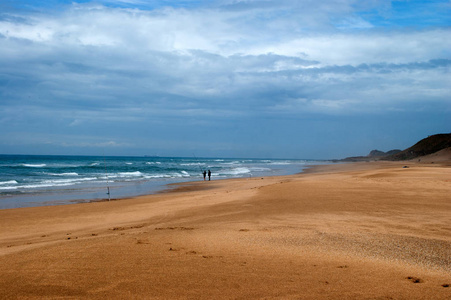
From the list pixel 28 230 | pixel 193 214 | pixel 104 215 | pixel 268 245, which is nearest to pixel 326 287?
pixel 268 245

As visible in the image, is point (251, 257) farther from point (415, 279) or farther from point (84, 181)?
point (84, 181)

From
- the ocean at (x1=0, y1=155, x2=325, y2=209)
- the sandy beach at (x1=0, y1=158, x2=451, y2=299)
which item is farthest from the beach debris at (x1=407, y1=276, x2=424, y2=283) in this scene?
the ocean at (x1=0, y1=155, x2=325, y2=209)

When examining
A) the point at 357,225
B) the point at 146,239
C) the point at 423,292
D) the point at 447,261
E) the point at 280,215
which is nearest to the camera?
the point at 423,292

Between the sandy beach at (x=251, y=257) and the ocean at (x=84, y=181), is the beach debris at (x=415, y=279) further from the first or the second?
the ocean at (x=84, y=181)

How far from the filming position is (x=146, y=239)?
6.62 m

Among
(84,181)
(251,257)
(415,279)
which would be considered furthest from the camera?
(84,181)

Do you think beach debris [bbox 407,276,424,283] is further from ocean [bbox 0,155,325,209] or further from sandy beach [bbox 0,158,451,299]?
ocean [bbox 0,155,325,209]

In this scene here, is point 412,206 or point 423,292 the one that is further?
point 412,206

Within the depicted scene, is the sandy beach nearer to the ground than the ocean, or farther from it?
farther from it

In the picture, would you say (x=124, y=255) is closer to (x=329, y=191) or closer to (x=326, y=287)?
(x=326, y=287)

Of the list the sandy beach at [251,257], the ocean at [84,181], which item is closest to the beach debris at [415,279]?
the sandy beach at [251,257]

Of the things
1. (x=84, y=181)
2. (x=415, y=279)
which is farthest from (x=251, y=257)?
(x=84, y=181)

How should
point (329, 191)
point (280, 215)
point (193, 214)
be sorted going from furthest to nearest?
point (329, 191) → point (193, 214) → point (280, 215)

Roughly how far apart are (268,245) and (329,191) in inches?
333
